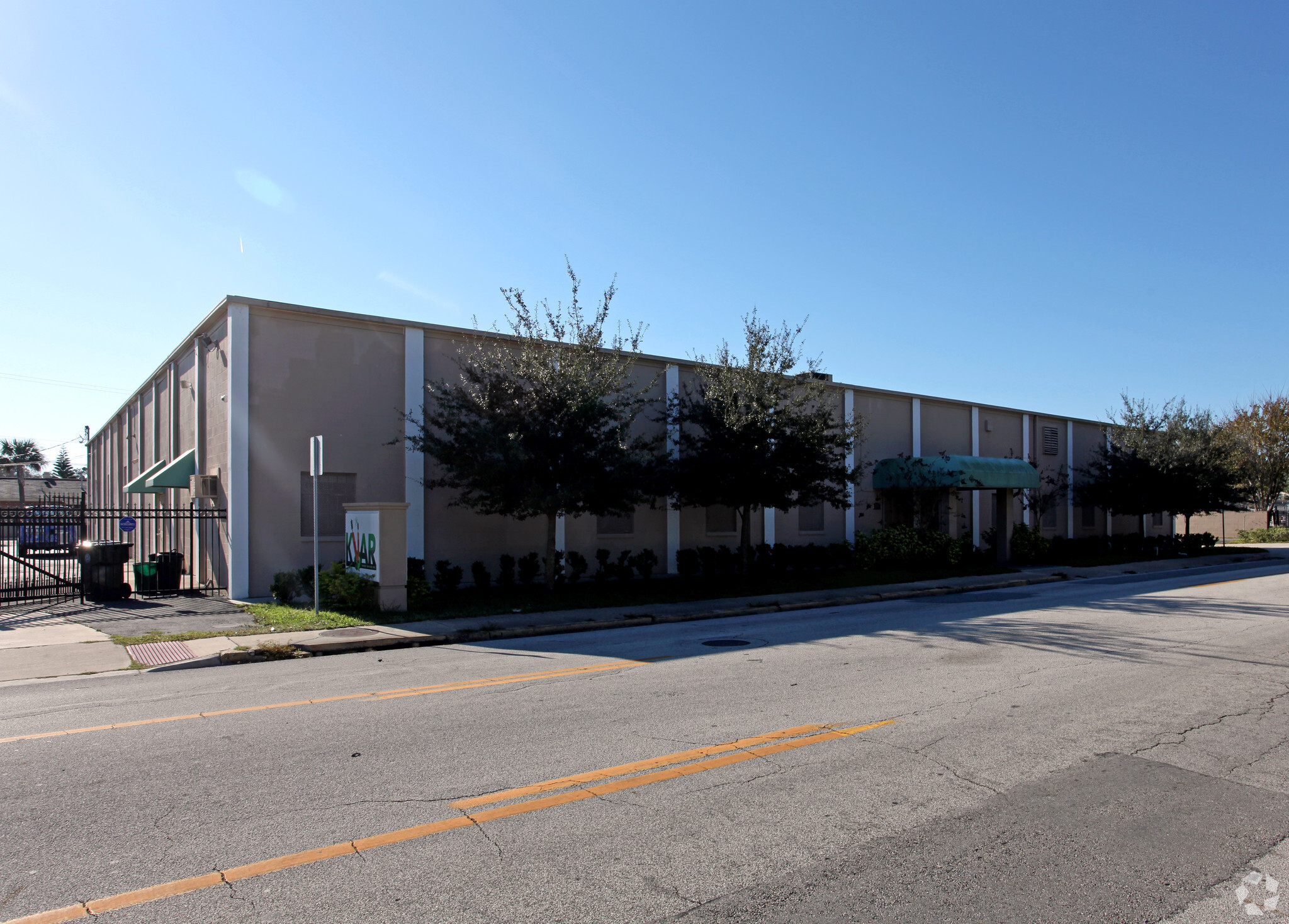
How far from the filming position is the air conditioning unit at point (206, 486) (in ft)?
59.2

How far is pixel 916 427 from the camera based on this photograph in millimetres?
29422

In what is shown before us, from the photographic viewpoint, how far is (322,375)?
17.9 meters

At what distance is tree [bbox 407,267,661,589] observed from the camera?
16.2 meters

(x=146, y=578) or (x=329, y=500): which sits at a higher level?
(x=329, y=500)

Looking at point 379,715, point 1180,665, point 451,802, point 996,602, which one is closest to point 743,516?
point 996,602

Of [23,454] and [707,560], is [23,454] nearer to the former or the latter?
[23,454]

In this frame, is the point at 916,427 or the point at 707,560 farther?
the point at 916,427

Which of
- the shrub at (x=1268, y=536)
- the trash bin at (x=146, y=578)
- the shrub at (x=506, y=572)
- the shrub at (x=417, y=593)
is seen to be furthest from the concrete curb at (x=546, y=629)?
the shrub at (x=1268, y=536)

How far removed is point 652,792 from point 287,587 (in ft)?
41.2

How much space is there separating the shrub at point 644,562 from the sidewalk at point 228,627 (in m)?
4.24

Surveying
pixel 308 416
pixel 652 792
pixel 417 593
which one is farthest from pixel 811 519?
pixel 652 792

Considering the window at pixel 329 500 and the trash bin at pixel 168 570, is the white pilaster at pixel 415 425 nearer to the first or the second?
the window at pixel 329 500

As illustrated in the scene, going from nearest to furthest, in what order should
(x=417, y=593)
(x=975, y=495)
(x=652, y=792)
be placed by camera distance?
1. (x=652, y=792)
2. (x=417, y=593)
3. (x=975, y=495)

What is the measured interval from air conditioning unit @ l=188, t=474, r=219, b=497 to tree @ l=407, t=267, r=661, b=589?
4.43 meters
